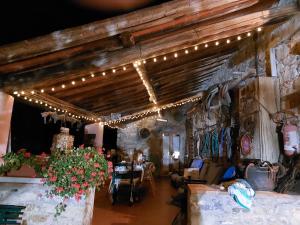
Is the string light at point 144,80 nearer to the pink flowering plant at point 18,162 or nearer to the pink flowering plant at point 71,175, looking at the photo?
the pink flowering plant at point 71,175

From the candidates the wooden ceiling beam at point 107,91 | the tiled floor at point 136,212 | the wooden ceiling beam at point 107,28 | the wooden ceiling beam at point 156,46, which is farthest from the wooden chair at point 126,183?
the wooden ceiling beam at point 107,28

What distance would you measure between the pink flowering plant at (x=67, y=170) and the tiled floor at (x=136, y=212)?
5.02ft

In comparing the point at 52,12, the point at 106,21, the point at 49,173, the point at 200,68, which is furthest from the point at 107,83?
the point at 200,68

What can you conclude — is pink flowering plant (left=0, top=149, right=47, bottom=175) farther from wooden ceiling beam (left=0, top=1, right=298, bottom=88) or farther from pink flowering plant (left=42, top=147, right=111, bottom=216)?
wooden ceiling beam (left=0, top=1, right=298, bottom=88)

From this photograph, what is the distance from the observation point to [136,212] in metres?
4.32

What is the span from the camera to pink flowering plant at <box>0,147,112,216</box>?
2.38 m

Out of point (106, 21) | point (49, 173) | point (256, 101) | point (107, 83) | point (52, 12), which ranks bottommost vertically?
point (49, 173)

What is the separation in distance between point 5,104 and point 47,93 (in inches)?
32.2

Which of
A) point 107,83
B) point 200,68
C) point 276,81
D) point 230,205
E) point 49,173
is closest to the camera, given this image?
point 230,205

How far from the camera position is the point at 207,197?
2.23 metres

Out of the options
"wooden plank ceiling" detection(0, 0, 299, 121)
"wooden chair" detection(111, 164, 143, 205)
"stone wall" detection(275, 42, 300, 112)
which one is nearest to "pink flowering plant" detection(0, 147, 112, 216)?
"wooden plank ceiling" detection(0, 0, 299, 121)

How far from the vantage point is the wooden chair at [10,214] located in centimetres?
232

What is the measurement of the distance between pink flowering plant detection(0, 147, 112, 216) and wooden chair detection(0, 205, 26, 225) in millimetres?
352

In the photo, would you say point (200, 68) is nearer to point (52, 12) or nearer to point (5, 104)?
point (52, 12)
